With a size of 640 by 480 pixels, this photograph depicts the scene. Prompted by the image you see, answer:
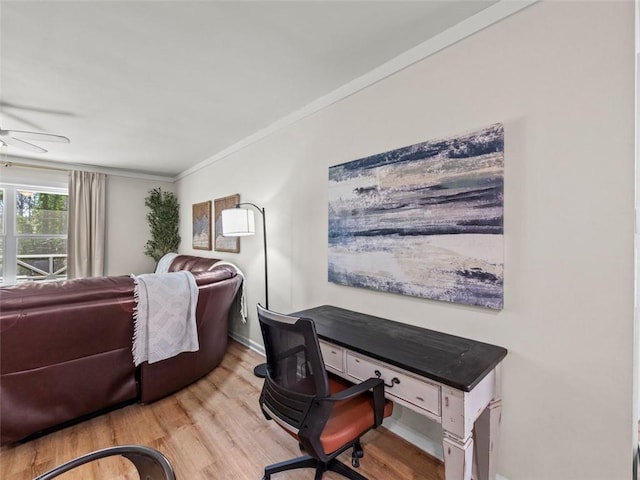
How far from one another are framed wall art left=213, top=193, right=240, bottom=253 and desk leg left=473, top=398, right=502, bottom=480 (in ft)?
9.13

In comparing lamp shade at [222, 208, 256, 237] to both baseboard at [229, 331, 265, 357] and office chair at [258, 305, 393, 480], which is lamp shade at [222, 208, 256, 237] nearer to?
baseboard at [229, 331, 265, 357]

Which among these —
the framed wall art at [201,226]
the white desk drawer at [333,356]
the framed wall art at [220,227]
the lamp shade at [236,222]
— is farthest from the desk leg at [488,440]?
the framed wall art at [201,226]

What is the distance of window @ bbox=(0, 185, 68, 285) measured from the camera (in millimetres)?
3904

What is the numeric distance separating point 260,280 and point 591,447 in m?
2.59

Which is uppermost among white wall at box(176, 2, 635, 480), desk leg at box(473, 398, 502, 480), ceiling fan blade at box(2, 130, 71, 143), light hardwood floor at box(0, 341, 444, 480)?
ceiling fan blade at box(2, 130, 71, 143)

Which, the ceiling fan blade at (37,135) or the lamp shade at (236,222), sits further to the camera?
the lamp shade at (236,222)

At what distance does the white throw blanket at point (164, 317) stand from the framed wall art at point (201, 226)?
186 centimetres

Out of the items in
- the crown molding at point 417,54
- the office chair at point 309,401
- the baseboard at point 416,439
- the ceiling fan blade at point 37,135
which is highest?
the crown molding at point 417,54

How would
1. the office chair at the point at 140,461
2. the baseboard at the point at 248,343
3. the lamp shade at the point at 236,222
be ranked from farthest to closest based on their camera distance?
the baseboard at the point at 248,343 → the lamp shade at the point at 236,222 → the office chair at the point at 140,461

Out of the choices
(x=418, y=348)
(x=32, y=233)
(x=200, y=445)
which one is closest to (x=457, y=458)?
(x=418, y=348)

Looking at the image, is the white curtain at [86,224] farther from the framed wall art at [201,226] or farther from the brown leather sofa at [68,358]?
the brown leather sofa at [68,358]

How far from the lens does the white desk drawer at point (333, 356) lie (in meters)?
1.50

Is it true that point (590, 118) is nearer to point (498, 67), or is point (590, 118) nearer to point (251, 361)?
point (498, 67)

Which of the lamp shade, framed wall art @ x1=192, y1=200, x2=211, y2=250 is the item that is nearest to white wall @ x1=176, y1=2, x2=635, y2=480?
the lamp shade
